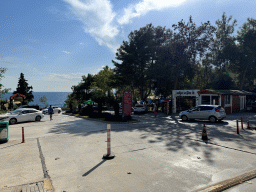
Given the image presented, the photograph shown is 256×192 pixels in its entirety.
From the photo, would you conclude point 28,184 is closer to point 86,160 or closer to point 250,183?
point 86,160

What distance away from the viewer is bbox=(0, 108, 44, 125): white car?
19.0 meters

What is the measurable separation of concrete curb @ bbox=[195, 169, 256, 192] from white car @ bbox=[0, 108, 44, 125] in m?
19.7

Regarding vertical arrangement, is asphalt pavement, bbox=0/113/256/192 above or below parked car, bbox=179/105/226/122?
below

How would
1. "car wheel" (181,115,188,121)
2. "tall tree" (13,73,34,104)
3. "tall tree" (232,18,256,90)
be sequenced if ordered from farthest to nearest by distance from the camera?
"tall tree" (13,73,34,104), "tall tree" (232,18,256,90), "car wheel" (181,115,188,121)

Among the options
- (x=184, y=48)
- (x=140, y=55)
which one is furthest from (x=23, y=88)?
(x=184, y=48)

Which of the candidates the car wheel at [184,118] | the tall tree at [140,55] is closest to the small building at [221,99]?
the car wheel at [184,118]

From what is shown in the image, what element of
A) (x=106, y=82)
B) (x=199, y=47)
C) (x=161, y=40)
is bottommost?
(x=106, y=82)

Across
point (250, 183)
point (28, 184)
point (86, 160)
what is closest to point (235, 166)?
point (250, 183)

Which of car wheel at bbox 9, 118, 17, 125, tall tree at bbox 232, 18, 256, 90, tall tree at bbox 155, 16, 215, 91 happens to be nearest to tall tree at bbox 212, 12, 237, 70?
tall tree at bbox 232, 18, 256, 90

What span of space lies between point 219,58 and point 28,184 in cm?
4998

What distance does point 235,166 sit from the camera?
6230 millimetres

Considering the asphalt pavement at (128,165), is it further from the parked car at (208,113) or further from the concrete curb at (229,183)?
the parked car at (208,113)

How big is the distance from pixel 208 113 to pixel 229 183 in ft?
45.8

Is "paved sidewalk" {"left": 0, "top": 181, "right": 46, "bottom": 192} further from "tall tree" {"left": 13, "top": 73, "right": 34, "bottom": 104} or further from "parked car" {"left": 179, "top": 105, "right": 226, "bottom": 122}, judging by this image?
"tall tree" {"left": 13, "top": 73, "right": 34, "bottom": 104}
